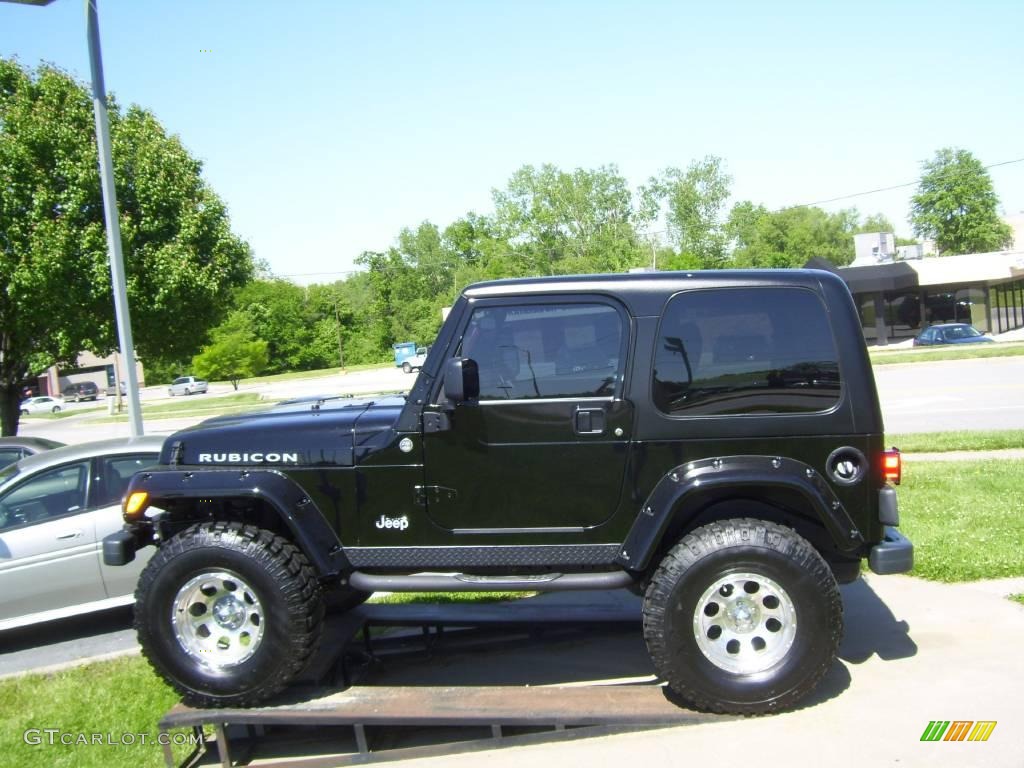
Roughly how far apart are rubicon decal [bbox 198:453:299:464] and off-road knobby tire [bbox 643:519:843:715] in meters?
2.03

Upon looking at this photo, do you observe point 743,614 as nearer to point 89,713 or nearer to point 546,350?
point 546,350

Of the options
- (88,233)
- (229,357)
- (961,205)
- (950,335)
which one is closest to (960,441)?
(88,233)

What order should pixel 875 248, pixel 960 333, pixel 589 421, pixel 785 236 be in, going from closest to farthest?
pixel 589 421 < pixel 960 333 < pixel 875 248 < pixel 785 236

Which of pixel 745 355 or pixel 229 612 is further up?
pixel 745 355

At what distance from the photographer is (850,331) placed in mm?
4754

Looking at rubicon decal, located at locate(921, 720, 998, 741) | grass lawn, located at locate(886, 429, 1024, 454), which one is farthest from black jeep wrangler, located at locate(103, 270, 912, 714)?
grass lawn, located at locate(886, 429, 1024, 454)

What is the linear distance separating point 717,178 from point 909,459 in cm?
6026

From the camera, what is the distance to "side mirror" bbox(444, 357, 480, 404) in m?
4.61

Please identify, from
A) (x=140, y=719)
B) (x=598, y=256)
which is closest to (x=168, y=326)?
(x=140, y=719)

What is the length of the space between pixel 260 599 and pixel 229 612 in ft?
0.84

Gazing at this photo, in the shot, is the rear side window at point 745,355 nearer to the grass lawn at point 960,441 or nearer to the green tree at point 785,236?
the grass lawn at point 960,441

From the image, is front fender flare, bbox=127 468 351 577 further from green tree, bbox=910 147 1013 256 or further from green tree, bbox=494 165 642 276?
green tree, bbox=910 147 1013 256
